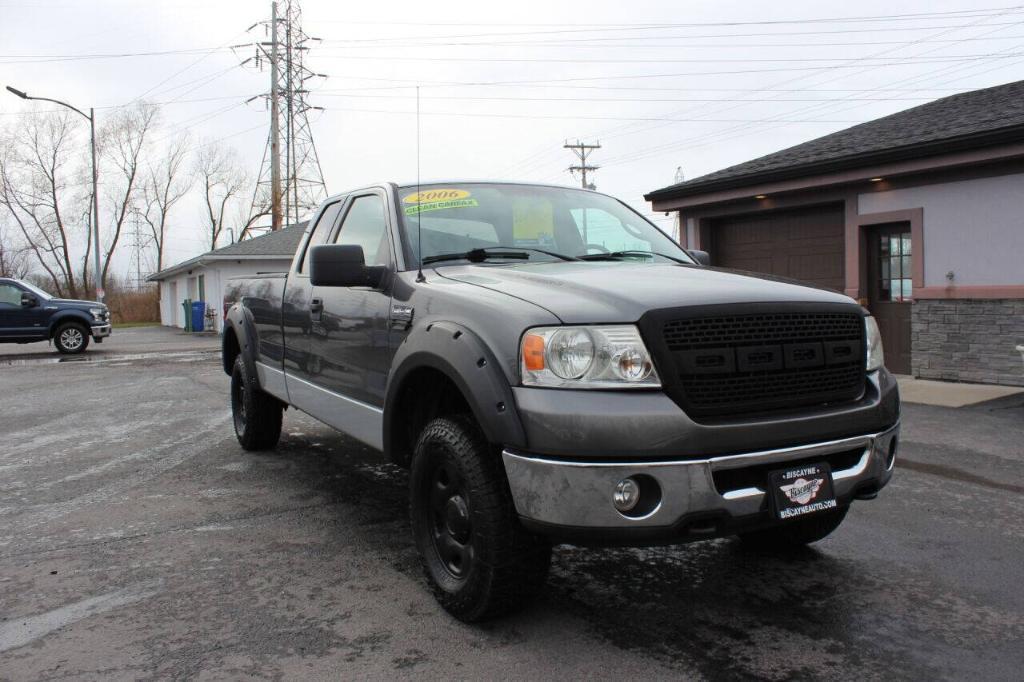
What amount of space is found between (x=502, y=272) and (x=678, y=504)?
138 cm

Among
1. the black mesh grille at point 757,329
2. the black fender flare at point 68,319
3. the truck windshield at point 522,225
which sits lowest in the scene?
the black fender flare at point 68,319

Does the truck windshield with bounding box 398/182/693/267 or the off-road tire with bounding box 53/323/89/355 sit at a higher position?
the truck windshield with bounding box 398/182/693/267

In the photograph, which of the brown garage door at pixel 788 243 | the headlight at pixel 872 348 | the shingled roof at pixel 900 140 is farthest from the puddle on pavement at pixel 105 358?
the headlight at pixel 872 348

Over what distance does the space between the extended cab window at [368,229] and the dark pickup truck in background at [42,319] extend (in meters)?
17.2

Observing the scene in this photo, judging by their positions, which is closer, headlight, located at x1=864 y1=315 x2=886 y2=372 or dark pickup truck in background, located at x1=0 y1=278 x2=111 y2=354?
headlight, located at x1=864 y1=315 x2=886 y2=372

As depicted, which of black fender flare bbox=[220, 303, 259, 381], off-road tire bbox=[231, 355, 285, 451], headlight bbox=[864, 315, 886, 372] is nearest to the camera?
headlight bbox=[864, 315, 886, 372]

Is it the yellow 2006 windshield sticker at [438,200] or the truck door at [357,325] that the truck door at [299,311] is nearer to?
the truck door at [357,325]

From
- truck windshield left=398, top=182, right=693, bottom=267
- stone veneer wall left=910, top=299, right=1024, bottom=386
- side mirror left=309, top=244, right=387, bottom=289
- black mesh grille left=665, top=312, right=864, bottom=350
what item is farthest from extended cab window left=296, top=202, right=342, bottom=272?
stone veneer wall left=910, top=299, right=1024, bottom=386

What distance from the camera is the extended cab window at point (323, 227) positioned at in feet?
17.5

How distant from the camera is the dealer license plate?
2.90 m

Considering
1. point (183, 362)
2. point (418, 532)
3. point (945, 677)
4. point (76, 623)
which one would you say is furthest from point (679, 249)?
point (183, 362)

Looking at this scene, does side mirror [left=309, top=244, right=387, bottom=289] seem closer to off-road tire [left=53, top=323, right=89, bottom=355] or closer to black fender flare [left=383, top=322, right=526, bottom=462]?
black fender flare [left=383, top=322, right=526, bottom=462]

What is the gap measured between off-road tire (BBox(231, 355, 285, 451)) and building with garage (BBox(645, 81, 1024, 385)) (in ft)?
28.6

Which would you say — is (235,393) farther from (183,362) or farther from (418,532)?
(183,362)
